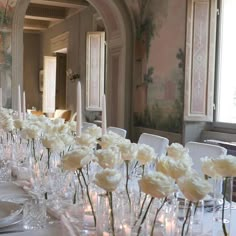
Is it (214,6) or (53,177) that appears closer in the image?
(53,177)

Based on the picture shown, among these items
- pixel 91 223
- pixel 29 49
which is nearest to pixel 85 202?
pixel 91 223

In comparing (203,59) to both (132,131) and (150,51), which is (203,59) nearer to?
(150,51)

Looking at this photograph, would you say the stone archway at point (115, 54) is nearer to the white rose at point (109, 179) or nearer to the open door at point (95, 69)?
the open door at point (95, 69)

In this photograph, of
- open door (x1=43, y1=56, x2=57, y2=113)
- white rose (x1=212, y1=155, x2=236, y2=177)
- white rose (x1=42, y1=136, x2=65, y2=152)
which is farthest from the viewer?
open door (x1=43, y1=56, x2=57, y2=113)

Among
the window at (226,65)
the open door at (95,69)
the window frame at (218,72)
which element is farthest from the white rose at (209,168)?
the open door at (95,69)

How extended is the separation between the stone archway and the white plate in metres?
4.35

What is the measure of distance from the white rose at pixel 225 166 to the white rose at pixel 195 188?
157 mm

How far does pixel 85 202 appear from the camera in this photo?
133cm

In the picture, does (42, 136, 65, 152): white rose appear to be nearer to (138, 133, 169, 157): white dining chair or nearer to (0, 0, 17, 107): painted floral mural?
(138, 133, 169, 157): white dining chair

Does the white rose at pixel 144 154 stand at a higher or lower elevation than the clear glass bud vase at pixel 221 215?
higher

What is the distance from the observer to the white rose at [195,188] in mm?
880

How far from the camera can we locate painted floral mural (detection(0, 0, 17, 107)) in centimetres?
559

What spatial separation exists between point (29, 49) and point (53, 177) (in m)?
10.9

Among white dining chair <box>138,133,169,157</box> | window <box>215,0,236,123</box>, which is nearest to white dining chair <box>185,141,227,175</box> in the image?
white dining chair <box>138,133,169,157</box>
